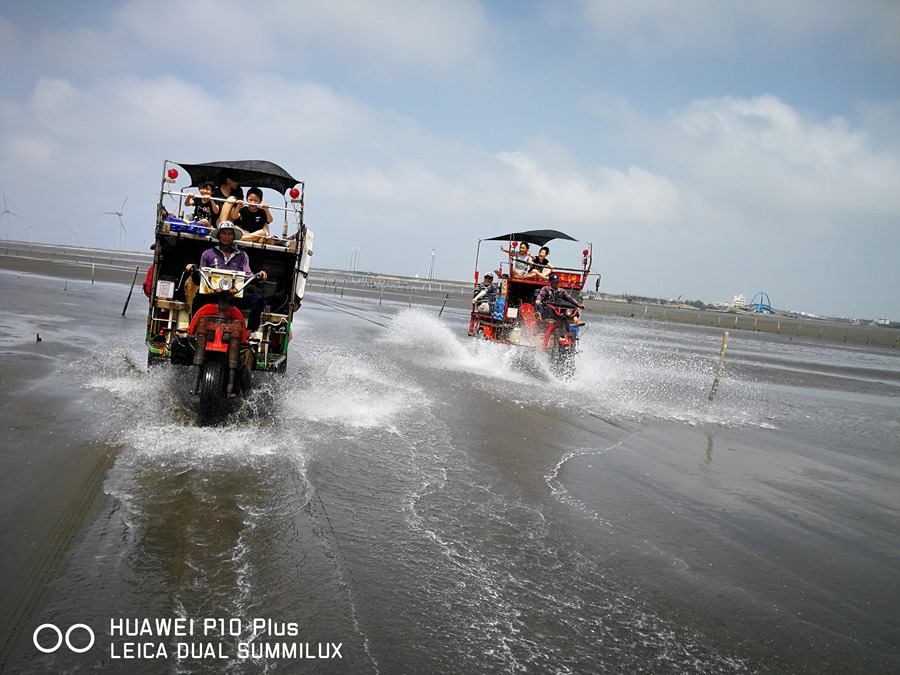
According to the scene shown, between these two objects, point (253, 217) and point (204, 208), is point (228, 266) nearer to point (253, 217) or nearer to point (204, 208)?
point (253, 217)

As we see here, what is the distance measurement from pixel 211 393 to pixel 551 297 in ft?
27.9

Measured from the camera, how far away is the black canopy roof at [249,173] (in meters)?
10.5

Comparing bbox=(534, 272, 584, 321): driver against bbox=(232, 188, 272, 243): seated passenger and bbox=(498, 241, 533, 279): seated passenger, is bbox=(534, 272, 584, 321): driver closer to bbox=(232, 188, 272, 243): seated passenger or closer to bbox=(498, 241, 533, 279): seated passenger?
bbox=(498, 241, 533, 279): seated passenger

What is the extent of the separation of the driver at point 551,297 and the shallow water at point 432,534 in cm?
360

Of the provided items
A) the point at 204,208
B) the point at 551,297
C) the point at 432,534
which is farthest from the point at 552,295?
the point at 432,534

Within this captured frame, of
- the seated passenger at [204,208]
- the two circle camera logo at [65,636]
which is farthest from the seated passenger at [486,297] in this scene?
the two circle camera logo at [65,636]

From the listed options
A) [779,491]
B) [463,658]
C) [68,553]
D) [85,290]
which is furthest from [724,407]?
[85,290]

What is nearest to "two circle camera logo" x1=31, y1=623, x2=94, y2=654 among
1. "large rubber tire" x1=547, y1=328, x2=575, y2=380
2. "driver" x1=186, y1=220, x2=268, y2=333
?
"driver" x1=186, y1=220, x2=268, y2=333

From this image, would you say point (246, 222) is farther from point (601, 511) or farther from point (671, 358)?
point (671, 358)

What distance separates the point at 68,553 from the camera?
3963 mm

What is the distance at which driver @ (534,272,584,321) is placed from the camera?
13.7 meters

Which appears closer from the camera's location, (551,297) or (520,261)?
(551,297)

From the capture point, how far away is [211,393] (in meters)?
6.91

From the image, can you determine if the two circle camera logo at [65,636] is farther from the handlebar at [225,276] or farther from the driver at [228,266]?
the driver at [228,266]
